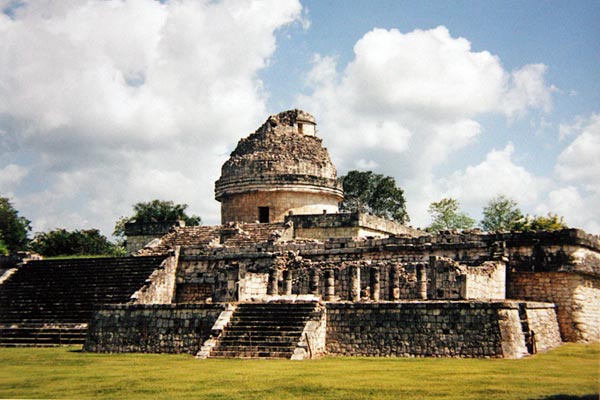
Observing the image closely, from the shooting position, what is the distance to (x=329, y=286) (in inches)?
750

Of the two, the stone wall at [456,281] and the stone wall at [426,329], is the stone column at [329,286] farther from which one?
the stone wall at [426,329]

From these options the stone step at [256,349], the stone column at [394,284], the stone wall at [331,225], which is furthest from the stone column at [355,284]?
the stone wall at [331,225]

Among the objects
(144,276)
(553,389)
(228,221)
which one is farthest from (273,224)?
(553,389)

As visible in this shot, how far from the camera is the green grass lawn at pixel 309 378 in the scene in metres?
10.4

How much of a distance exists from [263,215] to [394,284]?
39.0ft

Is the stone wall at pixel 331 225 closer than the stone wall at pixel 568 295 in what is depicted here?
No

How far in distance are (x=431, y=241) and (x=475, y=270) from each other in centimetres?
341

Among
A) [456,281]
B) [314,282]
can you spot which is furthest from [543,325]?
[314,282]

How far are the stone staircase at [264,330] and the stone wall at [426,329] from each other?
722mm

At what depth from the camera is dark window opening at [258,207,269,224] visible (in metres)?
29.6

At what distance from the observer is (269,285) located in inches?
788

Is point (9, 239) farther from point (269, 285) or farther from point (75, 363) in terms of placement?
point (75, 363)

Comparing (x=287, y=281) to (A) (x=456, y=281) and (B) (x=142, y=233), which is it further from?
(B) (x=142, y=233)

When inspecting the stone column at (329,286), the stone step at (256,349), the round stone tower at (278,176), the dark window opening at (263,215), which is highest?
the round stone tower at (278,176)
